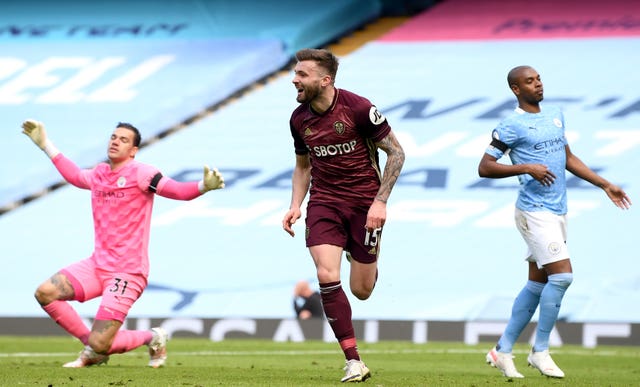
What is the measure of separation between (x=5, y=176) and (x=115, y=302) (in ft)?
39.8

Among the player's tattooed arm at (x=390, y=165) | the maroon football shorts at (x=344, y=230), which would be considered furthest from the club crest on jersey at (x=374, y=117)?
the maroon football shorts at (x=344, y=230)

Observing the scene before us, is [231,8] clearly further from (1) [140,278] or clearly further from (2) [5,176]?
(1) [140,278]

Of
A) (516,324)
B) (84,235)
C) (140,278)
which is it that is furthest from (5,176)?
(516,324)

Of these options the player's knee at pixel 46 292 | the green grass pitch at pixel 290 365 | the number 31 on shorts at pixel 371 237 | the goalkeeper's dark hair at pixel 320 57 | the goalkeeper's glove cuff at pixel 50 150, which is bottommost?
the green grass pitch at pixel 290 365

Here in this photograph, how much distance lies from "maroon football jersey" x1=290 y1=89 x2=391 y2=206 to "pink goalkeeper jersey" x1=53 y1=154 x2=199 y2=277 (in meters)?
1.55

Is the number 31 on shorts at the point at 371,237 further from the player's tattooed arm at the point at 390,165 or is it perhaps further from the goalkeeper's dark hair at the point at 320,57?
the goalkeeper's dark hair at the point at 320,57

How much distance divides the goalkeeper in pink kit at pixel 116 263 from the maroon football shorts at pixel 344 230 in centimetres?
118

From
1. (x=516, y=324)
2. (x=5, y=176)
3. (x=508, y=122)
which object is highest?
(x=5, y=176)

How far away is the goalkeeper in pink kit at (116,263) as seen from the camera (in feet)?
29.4

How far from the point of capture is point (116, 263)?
9086 millimetres

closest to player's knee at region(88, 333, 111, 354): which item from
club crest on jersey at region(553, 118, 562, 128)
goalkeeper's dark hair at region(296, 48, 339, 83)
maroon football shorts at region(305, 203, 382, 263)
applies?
maroon football shorts at region(305, 203, 382, 263)

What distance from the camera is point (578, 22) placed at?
71.9 feet

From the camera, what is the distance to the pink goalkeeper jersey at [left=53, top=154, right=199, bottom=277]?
9.10 metres

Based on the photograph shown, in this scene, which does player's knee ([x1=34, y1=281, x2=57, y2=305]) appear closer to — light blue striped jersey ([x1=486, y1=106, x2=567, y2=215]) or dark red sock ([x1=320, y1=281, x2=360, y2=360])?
dark red sock ([x1=320, y1=281, x2=360, y2=360])
